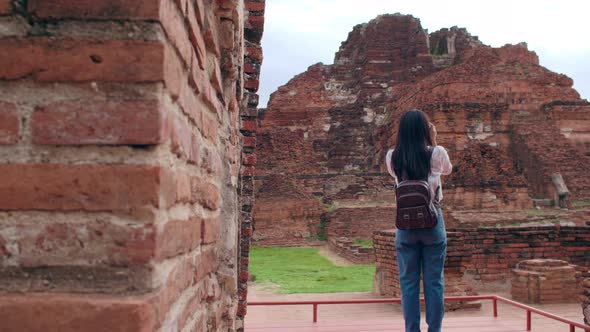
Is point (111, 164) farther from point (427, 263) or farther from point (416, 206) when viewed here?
point (427, 263)

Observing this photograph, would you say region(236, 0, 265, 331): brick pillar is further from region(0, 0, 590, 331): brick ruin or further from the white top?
region(0, 0, 590, 331): brick ruin

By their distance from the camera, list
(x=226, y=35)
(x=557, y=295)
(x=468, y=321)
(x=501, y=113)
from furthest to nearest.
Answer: (x=501, y=113), (x=557, y=295), (x=468, y=321), (x=226, y=35)

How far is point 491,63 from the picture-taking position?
885 inches

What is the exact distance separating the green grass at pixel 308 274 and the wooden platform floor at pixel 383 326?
148 inches

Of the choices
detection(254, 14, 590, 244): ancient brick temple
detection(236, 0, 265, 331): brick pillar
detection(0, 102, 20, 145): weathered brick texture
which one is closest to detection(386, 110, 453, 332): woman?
detection(236, 0, 265, 331): brick pillar

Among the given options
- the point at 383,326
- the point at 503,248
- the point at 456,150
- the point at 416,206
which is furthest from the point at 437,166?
the point at 456,150

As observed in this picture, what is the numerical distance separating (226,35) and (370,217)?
54.9ft

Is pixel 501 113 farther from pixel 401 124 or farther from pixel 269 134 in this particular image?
pixel 401 124

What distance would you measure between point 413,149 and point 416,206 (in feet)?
1.09

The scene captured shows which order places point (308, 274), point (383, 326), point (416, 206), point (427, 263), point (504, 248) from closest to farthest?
point (416, 206), point (427, 263), point (383, 326), point (504, 248), point (308, 274)

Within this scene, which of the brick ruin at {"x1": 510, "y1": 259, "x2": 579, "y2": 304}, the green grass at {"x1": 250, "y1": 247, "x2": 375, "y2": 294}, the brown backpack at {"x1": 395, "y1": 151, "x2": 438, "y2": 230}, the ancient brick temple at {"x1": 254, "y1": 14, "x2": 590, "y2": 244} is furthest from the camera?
the ancient brick temple at {"x1": 254, "y1": 14, "x2": 590, "y2": 244}

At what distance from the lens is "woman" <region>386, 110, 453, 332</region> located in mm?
2881

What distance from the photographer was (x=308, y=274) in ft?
37.2

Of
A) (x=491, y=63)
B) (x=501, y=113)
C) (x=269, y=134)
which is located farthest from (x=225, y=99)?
(x=269, y=134)
